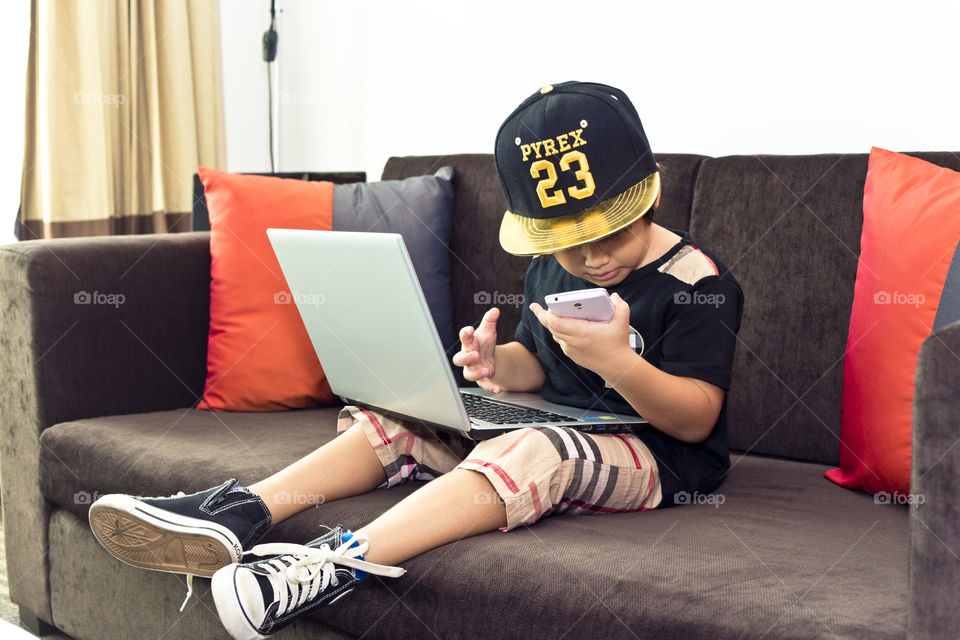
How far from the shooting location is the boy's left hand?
3.69 ft

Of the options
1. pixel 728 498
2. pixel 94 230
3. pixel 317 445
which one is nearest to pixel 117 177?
pixel 94 230

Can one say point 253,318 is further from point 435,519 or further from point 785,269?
point 785,269

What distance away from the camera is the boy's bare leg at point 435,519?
108 centimetres

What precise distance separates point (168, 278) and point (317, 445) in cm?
51

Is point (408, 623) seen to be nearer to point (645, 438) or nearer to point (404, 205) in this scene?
point (645, 438)

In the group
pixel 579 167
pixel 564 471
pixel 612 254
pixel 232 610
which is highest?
pixel 579 167

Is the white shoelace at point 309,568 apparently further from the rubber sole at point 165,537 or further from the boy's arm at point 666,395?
the boy's arm at point 666,395

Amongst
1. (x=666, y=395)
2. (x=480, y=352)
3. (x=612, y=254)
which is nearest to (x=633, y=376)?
(x=666, y=395)

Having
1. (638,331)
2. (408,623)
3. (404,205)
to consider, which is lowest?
(408,623)

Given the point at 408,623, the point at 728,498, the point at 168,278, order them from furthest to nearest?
the point at 168,278
the point at 728,498
the point at 408,623

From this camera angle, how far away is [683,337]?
1.22 m

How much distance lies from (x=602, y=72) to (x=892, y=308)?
41.6 inches

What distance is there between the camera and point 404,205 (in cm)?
183

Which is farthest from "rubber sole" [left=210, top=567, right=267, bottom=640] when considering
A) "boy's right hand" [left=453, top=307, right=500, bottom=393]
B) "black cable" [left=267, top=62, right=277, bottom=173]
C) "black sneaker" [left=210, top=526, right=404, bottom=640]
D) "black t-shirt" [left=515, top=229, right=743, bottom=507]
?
"black cable" [left=267, top=62, right=277, bottom=173]
